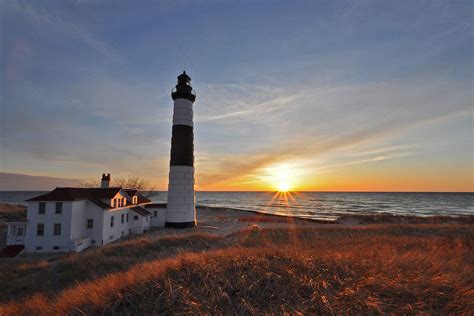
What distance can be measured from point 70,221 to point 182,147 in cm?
1179

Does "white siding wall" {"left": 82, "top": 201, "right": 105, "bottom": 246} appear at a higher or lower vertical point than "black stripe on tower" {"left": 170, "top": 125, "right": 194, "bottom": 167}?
lower

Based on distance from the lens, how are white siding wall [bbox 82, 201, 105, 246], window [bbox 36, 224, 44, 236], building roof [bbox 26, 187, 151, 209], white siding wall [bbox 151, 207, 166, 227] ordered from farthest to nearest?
white siding wall [bbox 151, 207, 166, 227], white siding wall [bbox 82, 201, 105, 246], building roof [bbox 26, 187, 151, 209], window [bbox 36, 224, 44, 236]

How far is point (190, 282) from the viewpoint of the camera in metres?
5.47

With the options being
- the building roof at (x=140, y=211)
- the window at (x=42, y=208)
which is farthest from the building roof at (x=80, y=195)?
the building roof at (x=140, y=211)

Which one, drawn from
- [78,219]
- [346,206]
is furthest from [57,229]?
[346,206]

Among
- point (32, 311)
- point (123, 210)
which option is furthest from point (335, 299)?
point (123, 210)

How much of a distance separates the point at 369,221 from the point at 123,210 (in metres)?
39.3

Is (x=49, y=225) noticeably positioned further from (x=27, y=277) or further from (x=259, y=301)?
(x=259, y=301)

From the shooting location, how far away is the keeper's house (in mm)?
19297

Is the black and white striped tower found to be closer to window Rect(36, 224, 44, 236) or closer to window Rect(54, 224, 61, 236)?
window Rect(54, 224, 61, 236)

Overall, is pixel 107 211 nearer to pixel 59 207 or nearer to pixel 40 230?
pixel 59 207

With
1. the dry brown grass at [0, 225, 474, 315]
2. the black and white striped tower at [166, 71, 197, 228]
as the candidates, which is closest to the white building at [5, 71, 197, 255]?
the black and white striped tower at [166, 71, 197, 228]

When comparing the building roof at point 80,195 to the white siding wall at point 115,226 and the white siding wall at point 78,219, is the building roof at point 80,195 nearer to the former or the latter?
the white siding wall at point 78,219

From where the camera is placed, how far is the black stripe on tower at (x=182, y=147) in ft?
83.0
